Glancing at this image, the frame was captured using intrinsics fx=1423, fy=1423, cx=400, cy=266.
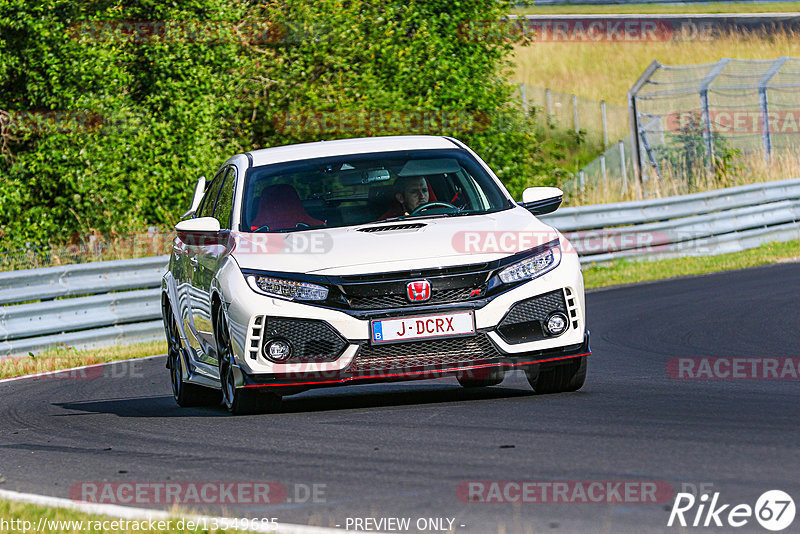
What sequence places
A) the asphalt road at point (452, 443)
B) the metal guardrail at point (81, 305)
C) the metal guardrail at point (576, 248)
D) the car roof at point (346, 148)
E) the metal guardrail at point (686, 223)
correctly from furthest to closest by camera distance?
the metal guardrail at point (686, 223) → the metal guardrail at point (576, 248) → the metal guardrail at point (81, 305) → the car roof at point (346, 148) → the asphalt road at point (452, 443)

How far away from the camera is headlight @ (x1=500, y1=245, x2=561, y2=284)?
799cm

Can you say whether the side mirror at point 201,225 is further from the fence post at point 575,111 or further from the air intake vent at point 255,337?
the fence post at point 575,111

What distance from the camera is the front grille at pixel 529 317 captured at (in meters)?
7.98

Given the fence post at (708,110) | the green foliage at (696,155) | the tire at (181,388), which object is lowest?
the green foliage at (696,155)

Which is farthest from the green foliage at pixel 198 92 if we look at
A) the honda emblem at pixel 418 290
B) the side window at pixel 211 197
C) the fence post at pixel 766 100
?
the honda emblem at pixel 418 290

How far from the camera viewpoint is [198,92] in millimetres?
22844

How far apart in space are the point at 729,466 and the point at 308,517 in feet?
5.59

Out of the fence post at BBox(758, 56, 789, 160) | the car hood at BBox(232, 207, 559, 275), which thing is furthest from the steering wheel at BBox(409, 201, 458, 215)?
the fence post at BBox(758, 56, 789, 160)

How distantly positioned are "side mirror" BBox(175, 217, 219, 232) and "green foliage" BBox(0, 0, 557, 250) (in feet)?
41.4

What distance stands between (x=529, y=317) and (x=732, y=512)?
330 centimetres

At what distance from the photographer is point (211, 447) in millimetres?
7273

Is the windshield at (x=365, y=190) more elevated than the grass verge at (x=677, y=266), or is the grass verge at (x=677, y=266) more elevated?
the windshield at (x=365, y=190)

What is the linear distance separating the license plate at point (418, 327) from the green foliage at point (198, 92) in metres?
14.2

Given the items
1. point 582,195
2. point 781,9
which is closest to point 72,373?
point 582,195
